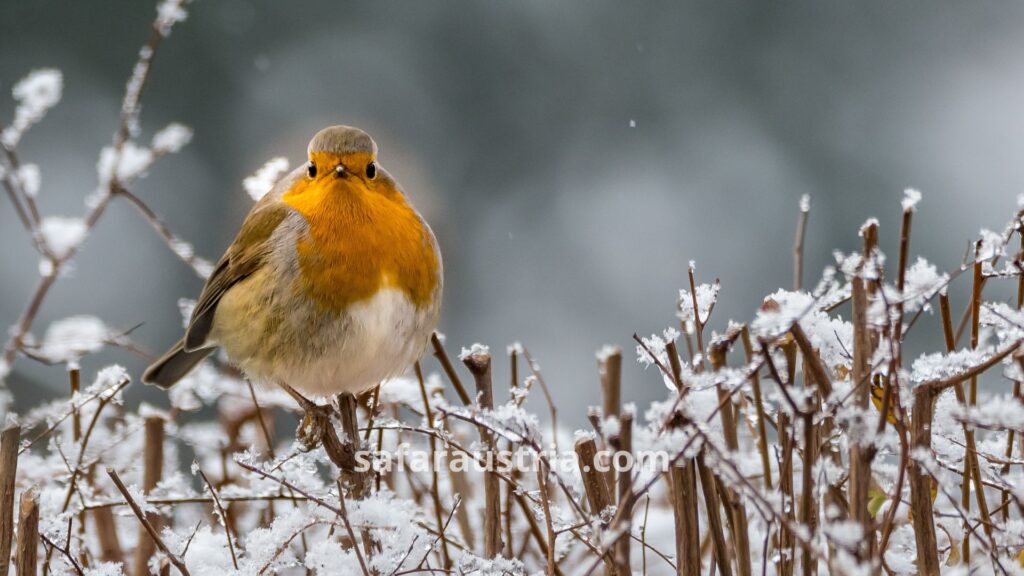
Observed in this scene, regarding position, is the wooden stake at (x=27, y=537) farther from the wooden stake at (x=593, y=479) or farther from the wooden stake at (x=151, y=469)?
the wooden stake at (x=593, y=479)

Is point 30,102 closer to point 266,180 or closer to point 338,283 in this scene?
point 266,180

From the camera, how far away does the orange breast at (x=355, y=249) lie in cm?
182

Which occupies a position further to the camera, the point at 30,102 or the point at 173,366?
the point at 173,366

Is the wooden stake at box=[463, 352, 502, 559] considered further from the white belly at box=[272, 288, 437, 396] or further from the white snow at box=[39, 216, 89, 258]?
the white snow at box=[39, 216, 89, 258]

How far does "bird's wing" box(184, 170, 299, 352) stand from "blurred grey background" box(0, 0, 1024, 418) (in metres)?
3.15

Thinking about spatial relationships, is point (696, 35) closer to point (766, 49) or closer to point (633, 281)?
point (766, 49)

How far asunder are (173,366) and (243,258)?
411 mm

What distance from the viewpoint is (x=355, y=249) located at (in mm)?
1825

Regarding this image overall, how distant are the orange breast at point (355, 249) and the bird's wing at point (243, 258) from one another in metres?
0.14

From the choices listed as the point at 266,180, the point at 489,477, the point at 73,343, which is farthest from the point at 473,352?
the point at 266,180

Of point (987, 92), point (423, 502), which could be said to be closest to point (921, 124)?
point (987, 92)

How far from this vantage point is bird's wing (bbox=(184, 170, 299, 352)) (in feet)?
6.63

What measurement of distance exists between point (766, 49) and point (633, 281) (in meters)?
1.82

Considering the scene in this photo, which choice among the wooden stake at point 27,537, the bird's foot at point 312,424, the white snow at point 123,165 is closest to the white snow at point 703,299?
the bird's foot at point 312,424
